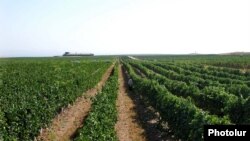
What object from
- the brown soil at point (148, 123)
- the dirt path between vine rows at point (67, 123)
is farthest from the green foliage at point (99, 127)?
the dirt path between vine rows at point (67, 123)

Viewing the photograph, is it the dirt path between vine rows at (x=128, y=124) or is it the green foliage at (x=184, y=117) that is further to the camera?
the dirt path between vine rows at (x=128, y=124)

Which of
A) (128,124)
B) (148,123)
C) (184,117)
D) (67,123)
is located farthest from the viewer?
(67,123)

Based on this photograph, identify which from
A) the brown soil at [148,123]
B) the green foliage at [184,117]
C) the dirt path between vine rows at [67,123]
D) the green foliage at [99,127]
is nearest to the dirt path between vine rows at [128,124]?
the brown soil at [148,123]

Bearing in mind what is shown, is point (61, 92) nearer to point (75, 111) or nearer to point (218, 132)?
point (75, 111)

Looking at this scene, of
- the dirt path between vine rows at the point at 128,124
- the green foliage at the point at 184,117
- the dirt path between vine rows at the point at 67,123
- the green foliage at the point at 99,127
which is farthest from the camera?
the dirt path between vine rows at the point at 67,123

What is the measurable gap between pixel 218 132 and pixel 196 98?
15.7 m

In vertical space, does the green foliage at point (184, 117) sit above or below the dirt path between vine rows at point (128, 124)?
above

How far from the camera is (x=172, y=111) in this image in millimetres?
20125

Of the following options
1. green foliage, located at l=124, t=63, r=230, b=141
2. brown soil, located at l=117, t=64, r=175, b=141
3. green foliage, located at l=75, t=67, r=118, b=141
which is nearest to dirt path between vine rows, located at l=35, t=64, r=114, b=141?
green foliage, located at l=75, t=67, r=118, b=141

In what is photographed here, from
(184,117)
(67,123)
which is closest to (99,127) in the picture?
(184,117)

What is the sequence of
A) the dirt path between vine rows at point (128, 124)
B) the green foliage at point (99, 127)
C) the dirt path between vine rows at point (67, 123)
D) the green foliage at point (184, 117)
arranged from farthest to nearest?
the dirt path between vine rows at point (67, 123) < the dirt path between vine rows at point (128, 124) < the green foliage at point (184, 117) < the green foliage at point (99, 127)

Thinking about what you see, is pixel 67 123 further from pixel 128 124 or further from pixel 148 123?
pixel 148 123

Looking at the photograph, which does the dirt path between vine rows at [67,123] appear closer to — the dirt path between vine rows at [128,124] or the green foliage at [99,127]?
the green foliage at [99,127]

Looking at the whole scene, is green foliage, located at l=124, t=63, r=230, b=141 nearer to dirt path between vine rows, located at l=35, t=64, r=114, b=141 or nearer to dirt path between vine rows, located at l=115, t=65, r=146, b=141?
dirt path between vine rows, located at l=115, t=65, r=146, b=141
